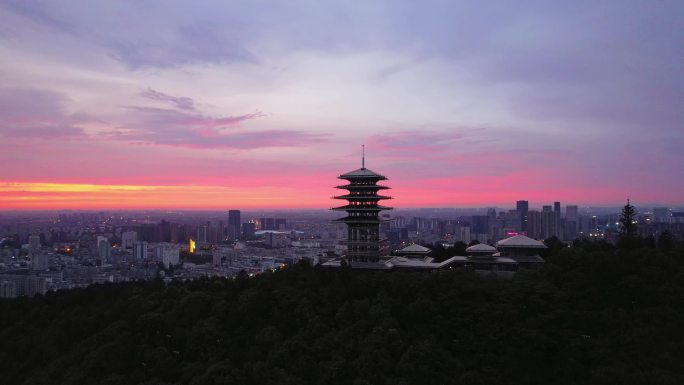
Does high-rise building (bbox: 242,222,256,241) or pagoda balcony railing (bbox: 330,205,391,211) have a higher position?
pagoda balcony railing (bbox: 330,205,391,211)

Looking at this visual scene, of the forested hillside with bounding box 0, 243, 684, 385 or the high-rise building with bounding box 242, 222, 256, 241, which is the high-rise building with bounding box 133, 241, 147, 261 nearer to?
the high-rise building with bounding box 242, 222, 256, 241

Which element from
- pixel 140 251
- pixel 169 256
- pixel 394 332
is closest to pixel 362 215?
pixel 394 332

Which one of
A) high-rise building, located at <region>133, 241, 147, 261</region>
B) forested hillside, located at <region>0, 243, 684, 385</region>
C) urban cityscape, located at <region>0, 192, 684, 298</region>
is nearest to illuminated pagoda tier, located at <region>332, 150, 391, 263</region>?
forested hillside, located at <region>0, 243, 684, 385</region>

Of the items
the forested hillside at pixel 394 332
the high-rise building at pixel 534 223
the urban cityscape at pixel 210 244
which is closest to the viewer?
the forested hillside at pixel 394 332

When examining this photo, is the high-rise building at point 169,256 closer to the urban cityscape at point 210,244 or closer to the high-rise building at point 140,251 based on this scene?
the urban cityscape at point 210,244

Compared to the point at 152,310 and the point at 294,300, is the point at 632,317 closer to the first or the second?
the point at 294,300

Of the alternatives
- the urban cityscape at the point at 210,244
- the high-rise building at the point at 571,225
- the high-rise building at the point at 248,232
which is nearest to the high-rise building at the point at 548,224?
the urban cityscape at the point at 210,244
